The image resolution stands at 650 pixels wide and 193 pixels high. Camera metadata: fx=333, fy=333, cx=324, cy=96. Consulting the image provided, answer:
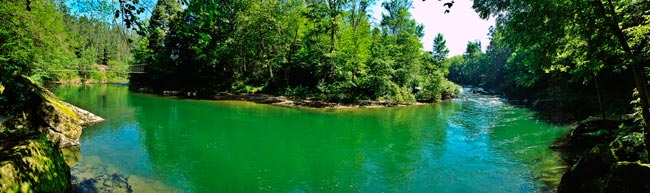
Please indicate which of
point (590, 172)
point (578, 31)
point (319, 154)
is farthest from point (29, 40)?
point (590, 172)

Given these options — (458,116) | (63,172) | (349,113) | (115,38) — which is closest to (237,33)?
(349,113)

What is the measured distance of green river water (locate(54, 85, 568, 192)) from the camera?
999 centimetres

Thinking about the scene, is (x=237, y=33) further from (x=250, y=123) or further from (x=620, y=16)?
(x=620, y=16)

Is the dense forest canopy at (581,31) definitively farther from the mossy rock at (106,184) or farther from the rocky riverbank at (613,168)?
the mossy rock at (106,184)

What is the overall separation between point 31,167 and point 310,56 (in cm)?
2967

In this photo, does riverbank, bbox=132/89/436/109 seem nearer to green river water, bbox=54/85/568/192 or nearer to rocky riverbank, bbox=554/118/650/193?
green river water, bbox=54/85/568/192

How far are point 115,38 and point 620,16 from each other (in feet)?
403

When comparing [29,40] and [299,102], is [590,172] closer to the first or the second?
[299,102]

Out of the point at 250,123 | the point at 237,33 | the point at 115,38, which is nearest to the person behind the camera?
the point at 250,123

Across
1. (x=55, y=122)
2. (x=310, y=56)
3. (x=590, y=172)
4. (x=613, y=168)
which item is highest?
(x=310, y=56)

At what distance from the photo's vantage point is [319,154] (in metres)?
13.4

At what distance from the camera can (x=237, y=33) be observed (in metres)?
35.2

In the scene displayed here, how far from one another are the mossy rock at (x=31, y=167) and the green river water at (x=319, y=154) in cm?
328

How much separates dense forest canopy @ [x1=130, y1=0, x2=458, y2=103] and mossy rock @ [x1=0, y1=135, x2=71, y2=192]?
84.6 ft
